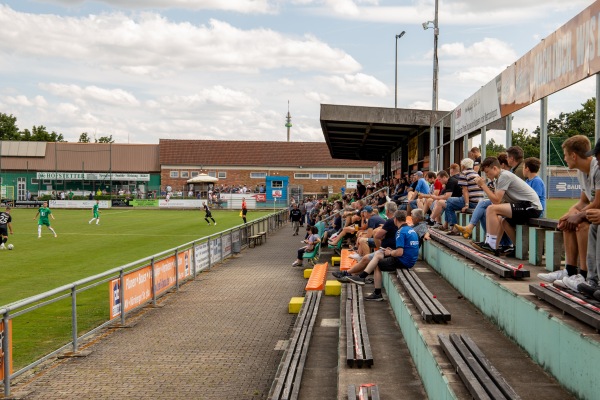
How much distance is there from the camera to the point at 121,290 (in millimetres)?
11000

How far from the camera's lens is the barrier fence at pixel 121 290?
7590 millimetres

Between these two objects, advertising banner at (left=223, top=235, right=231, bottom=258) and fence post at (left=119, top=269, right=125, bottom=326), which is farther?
advertising banner at (left=223, top=235, right=231, bottom=258)

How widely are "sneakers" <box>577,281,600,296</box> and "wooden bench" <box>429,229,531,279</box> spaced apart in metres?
1.45

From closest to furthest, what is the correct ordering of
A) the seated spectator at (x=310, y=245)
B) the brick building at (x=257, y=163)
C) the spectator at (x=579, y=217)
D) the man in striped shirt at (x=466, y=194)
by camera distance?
the spectator at (x=579, y=217) → the man in striped shirt at (x=466, y=194) → the seated spectator at (x=310, y=245) → the brick building at (x=257, y=163)

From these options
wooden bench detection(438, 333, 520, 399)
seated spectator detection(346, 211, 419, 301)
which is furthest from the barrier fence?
wooden bench detection(438, 333, 520, 399)

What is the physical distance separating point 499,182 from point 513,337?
2.81 m

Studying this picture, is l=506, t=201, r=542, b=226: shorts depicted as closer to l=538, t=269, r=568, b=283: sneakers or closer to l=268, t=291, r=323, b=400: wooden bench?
l=538, t=269, r=568, b=283: sneakers

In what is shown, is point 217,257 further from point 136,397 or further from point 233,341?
point 136,397

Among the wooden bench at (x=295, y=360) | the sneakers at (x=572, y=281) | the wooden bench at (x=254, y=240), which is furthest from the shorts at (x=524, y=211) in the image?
the wooden bench at (x=254, y=240)

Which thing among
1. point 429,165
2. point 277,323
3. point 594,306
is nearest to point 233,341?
point 277,323

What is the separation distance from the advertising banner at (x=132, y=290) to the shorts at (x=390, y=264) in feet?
14.5

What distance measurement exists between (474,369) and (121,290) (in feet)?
25.2

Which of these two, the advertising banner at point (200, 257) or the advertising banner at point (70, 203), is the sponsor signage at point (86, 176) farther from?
the advertising banner at point (200, 257)

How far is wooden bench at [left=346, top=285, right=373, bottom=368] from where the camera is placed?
623 cm
